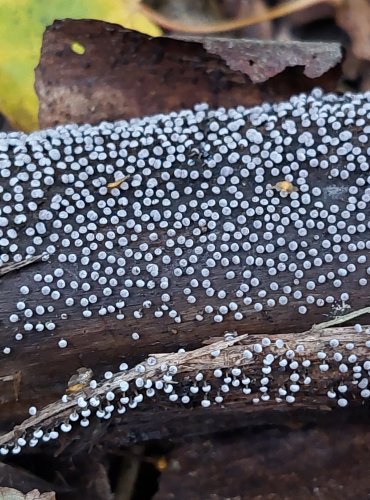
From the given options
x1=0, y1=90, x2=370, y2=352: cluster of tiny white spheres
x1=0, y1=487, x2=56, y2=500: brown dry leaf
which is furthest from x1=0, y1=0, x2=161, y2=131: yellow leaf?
x1=0, y1=487, x2=56, y2=500: brown dry leaf

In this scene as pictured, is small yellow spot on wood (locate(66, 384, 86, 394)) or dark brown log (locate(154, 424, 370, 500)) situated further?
dark brown log (locate(154, 424, 370, 500))

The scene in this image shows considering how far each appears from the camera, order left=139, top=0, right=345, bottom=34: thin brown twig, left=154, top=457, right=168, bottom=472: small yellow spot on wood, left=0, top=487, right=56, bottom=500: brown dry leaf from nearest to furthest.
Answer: left=0, top=487, right=56, bottom=500: brown dry leaf → left=154, top=457, right=168, bottom=472: small yellow spot on wood → left=139, top=0, right=345, bottom=34: thin brown twig

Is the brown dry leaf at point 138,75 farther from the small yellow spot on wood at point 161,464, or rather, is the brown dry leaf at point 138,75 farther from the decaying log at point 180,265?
the small yellow spot on wood at point 161,464

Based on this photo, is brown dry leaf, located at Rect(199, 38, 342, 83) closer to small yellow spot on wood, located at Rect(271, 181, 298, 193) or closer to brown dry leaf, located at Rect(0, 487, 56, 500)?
small yellow spot on wood, located at Rect(271, 181, 298, 193)

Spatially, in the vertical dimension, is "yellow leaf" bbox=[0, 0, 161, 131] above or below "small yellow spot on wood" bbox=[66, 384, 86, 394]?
above

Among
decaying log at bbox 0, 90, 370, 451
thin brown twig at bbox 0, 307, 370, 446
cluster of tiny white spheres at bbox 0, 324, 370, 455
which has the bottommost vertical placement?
cluster of tiny white spheres at bbox 0, 324, 370, 455

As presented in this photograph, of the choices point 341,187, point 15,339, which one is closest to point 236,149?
point 341,187
